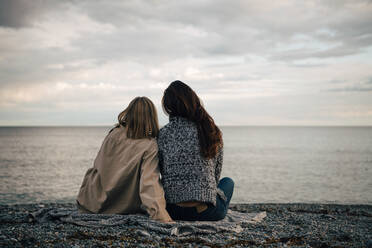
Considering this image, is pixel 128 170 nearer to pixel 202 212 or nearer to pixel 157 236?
pixel 157 236

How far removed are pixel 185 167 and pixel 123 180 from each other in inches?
43.5

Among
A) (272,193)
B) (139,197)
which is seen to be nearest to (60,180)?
(272,193)

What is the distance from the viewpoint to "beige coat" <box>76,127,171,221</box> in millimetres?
4844

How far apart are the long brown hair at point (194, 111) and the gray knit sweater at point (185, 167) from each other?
0.10m

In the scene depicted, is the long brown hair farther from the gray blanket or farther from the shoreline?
the shoreline

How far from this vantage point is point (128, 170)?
5.10m

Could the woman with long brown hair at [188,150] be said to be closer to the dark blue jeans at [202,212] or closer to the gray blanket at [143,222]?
the dark blue jeans at [202,212]

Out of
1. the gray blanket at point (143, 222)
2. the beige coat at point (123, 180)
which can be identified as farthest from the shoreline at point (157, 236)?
the beige coat at point (123, 180)

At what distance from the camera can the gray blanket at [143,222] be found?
15.2 feet

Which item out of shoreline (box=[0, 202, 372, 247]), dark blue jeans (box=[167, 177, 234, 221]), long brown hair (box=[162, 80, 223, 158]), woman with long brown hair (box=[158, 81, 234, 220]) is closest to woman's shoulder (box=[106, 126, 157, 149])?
woman with long brown hair (box=[158, 81, 234, 220])

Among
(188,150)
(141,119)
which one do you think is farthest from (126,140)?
(188,150)

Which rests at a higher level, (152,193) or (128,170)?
(128,170)

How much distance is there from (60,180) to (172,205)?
1834 centimetres

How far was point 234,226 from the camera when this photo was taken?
5.16 meters
